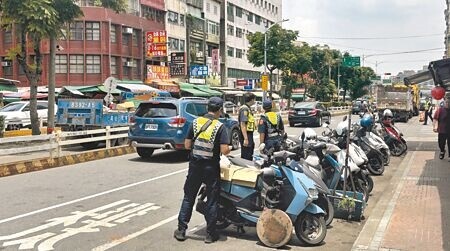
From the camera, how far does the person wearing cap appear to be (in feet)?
20.4

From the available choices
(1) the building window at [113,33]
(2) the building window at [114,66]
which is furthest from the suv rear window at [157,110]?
(1) the building window at [113,33]

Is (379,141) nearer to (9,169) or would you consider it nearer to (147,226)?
(147,226)

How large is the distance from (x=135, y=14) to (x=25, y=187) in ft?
125

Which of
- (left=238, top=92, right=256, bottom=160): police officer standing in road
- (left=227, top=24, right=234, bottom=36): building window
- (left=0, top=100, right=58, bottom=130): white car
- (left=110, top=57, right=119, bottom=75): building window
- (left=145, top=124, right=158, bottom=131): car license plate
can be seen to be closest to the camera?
(left=238, top=92, right=256, bottom=160): police officer standing in road

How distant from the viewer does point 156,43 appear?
1801 inches

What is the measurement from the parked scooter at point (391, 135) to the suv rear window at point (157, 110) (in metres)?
6.17

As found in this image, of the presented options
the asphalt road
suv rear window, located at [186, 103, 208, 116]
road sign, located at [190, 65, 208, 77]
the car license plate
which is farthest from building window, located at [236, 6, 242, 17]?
the asphalt road

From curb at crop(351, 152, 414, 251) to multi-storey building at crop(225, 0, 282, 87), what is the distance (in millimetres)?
56862

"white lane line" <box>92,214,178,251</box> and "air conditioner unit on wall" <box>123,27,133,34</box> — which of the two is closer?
"white lane line" <box>92,214,178,251</box>

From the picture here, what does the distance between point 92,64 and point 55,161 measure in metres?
30.8

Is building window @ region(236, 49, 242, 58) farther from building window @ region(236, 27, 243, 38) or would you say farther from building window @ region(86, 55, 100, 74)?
building window @ region(86, 55, 100, 74)

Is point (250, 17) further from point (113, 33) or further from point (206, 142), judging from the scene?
point (206, 142)

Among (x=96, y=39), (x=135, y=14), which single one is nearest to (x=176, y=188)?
(x=96, y=39)

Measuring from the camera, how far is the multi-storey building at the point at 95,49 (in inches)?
1644
